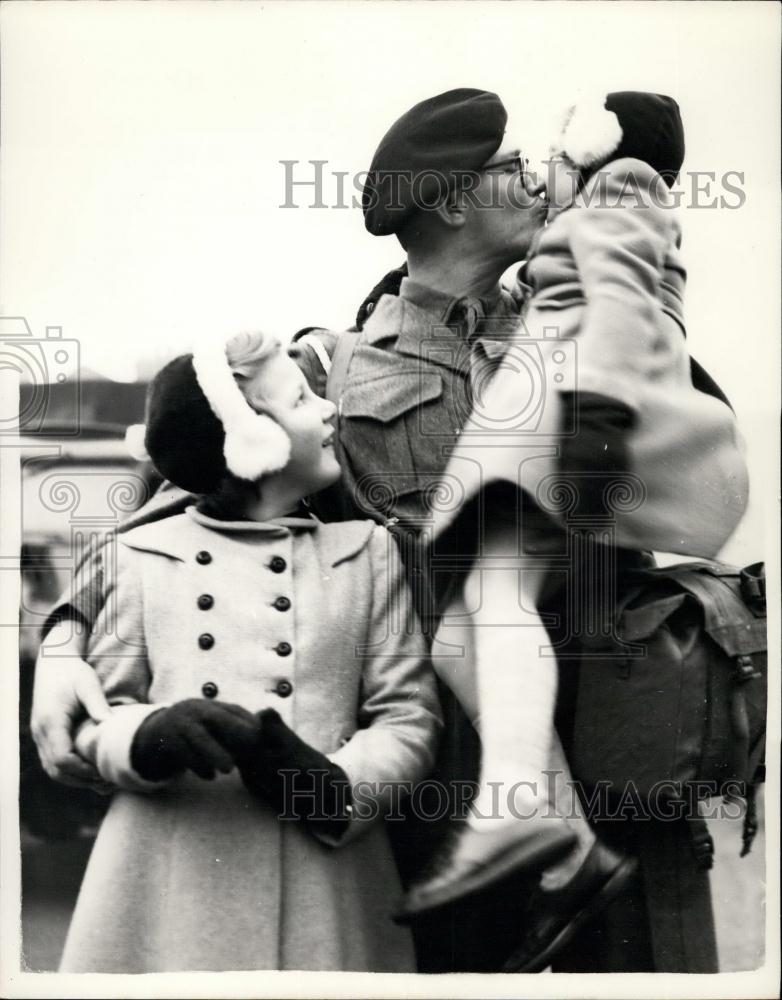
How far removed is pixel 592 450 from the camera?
297 centimetres

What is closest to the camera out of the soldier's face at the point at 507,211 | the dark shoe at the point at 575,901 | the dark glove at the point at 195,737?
the dark glove at the point at 195,737

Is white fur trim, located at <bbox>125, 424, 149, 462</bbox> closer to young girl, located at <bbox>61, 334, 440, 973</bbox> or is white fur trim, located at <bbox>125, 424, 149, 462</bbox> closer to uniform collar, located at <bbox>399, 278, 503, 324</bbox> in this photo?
young girl, located at <bbox>61, 334, 440, 973</bbox>

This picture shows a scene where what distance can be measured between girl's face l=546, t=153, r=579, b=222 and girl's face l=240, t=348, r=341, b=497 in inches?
28.7

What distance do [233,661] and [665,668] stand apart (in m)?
1.01

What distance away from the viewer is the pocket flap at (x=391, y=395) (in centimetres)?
299

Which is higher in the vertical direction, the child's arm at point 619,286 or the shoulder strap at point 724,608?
the child's arm at point 619,286

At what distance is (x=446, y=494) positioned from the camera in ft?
9.70

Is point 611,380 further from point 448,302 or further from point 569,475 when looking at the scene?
point 448,302

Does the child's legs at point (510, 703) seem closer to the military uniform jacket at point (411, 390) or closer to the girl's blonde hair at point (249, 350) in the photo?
the military uniform jacket at point (411, 390)

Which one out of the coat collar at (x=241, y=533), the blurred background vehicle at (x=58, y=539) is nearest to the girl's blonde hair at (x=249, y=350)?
the blurred background vehicle at (x=58, y=539)

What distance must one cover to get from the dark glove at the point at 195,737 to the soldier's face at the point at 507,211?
1.27m

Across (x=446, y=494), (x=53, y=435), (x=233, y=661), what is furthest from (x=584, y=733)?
(x=53, y=435)

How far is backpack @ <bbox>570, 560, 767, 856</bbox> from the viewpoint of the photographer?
294 cm

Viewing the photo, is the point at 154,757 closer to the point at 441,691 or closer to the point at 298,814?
the point at 298,814
